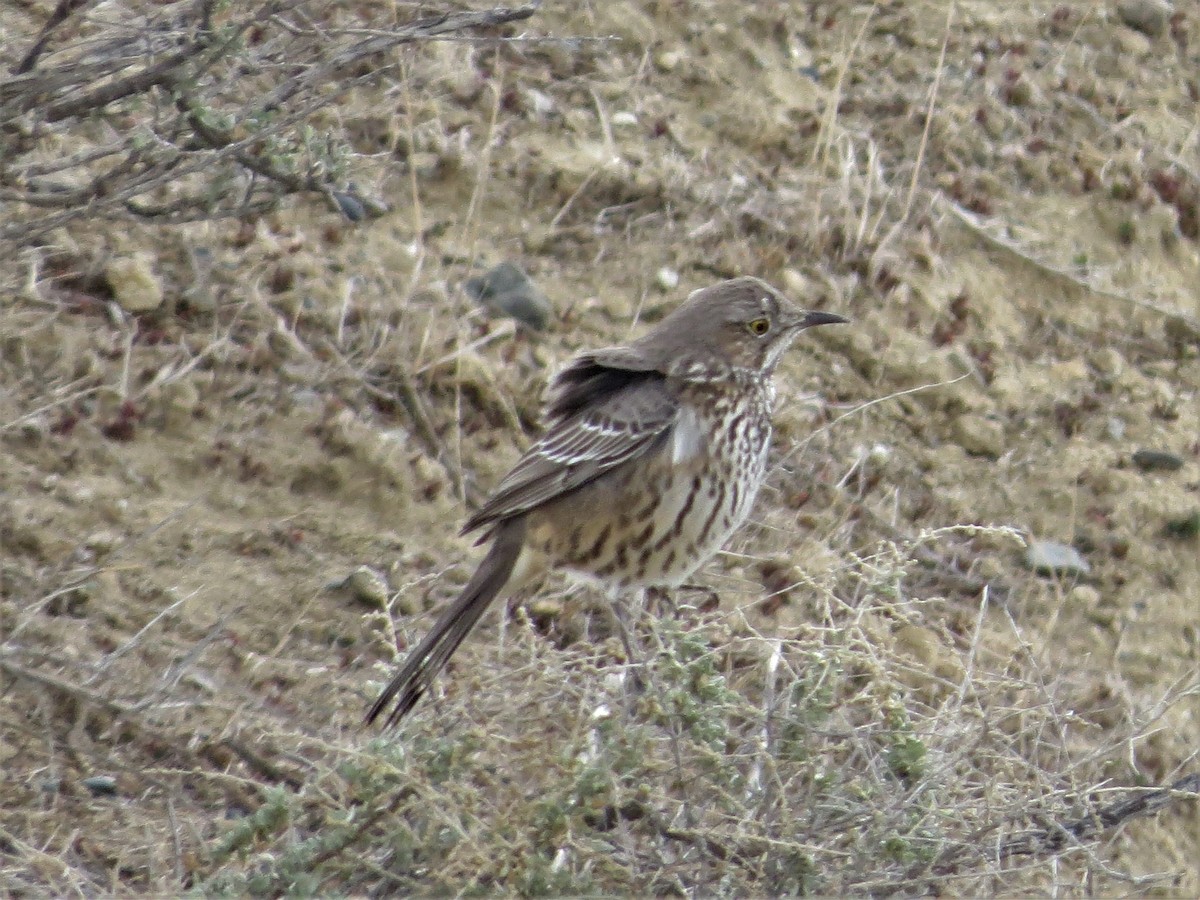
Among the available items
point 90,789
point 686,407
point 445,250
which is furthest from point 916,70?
point 90,789

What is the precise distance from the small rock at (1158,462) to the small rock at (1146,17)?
Answer: 9.26ft

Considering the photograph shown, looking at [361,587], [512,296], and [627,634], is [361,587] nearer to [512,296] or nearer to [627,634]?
[627,634]

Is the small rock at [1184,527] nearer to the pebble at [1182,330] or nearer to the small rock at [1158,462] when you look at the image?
the small rock at [1158,462]

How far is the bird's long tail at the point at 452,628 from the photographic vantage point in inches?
203

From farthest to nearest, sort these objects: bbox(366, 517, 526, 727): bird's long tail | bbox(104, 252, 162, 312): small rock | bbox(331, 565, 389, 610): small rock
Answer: bbox(104, 252, 162, 312): small rock < bbox(331, 565, 389, 610): small rock < bbox(366, 517, 526, 727): bird's long tail

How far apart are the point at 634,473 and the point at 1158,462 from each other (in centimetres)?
261

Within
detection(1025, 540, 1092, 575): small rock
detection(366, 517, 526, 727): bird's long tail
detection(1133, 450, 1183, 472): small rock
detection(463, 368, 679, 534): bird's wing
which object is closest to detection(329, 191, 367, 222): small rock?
detection(463, 368, 679, 534): bird's wing

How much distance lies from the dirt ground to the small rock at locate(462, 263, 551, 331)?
0.06m

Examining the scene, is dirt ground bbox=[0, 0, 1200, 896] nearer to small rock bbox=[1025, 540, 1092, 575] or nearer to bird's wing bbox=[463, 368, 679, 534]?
small rock bbox=[1025, 540, 1092, 575]

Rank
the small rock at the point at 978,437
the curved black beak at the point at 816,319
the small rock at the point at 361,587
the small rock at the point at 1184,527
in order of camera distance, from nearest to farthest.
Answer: the small rock at the point at 361,587 → the curved black beak at the point at 816,319 → the small rock at the point at 1184,527 → the small rock at the point at 978,437

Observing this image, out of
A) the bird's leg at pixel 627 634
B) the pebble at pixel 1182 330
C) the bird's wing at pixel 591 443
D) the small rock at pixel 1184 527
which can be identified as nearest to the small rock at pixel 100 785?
the bird's wing at pixel 591 443

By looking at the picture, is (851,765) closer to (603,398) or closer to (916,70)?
Result: (603,398)

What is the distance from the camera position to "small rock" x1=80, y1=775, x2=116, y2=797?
5.35 metres

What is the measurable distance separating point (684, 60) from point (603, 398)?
9.36ft
